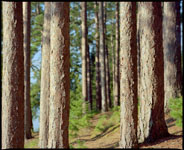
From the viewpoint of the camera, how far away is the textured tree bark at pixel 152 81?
295 inches

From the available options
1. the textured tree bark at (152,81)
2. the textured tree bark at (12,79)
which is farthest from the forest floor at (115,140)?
the textured tree bark at (12,79)

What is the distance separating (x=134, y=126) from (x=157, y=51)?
2.46 metres

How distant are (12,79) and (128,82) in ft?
10.0

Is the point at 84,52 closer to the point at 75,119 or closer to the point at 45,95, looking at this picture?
the point at 75,119

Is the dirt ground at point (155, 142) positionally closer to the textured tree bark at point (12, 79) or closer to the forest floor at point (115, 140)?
the forest floor at point (115, 140)

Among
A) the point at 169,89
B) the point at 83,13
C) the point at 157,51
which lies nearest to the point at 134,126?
the point at 157,51

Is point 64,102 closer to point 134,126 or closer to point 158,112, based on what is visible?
point 134,126

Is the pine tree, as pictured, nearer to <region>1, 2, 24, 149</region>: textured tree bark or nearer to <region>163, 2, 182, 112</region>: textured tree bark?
<region>163, 2, 182, 112</region>: textured tree bark

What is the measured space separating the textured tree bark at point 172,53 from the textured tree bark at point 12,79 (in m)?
6.32

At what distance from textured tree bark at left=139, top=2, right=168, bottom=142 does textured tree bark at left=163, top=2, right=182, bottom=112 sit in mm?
2732

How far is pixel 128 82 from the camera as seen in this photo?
671cm

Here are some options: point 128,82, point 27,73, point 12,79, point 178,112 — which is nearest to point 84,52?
point 27,73

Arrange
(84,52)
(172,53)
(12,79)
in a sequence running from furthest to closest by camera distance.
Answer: (84,52) < (172,53) < (12,79)

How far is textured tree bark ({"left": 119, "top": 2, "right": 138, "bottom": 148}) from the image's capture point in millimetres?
6680
